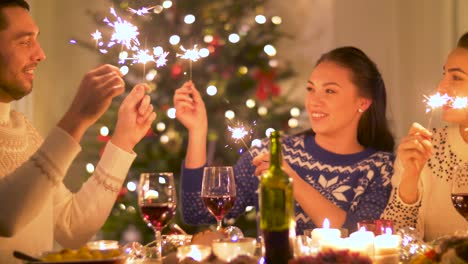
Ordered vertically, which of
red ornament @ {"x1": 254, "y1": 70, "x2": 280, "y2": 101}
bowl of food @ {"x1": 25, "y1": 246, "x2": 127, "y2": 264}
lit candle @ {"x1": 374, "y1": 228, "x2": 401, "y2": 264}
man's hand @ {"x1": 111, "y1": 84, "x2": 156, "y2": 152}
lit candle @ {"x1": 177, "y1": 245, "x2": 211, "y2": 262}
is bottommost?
lit candle @ {"x1": 374, "y1": 228, "x2": 401, "y2": 264}

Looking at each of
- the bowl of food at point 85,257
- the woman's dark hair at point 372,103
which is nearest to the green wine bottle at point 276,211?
the bowl of food at point 85,257

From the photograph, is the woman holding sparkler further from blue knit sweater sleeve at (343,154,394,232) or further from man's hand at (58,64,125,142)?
man's hand at (58,64,125,142)

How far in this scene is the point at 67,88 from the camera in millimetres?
5215

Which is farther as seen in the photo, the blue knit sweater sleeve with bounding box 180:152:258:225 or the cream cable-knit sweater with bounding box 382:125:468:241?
→ the blue knit sweater sleeve with bounding box 180:152:258:225

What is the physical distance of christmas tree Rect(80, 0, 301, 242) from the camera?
13.1ft

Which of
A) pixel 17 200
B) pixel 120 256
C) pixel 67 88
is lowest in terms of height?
pixel 120 256

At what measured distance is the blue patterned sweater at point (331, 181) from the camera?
9.20ft

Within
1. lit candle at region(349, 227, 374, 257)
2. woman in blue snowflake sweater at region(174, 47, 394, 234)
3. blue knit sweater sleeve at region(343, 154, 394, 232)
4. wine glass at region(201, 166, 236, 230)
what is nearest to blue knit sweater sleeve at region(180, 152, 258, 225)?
woman in blue snowflake sweater at region(174, 47, 394, 234)

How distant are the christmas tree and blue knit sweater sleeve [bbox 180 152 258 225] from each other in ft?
2.83

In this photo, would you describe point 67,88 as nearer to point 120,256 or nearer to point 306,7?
point 306,7

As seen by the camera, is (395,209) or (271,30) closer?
(395,209)

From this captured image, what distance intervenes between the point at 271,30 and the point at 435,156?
173 centimetres

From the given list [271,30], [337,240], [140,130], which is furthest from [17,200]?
[271,30]

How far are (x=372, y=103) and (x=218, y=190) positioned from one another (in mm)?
1312
